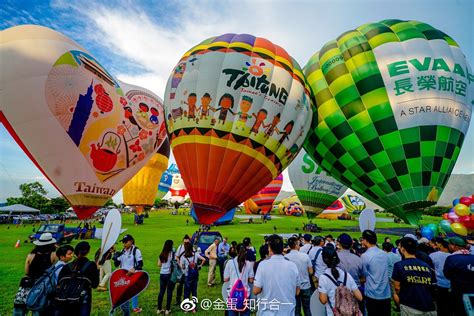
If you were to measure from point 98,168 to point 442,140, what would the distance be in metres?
13.8

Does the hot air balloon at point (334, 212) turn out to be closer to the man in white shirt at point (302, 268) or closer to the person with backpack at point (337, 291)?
the man in white shirt at point (302, 268)

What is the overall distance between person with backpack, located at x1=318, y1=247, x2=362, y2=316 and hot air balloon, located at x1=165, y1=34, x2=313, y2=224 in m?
5.15

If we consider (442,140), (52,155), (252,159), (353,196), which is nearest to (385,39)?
(442,140)

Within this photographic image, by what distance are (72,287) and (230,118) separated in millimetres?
5880

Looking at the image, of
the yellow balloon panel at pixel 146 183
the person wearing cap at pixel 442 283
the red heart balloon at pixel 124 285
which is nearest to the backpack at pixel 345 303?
the person wearing cap at pixel 442 283

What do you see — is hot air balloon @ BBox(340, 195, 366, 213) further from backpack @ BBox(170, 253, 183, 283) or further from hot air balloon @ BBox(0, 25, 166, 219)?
backpack @ BBox(170, 253, 183, 283)

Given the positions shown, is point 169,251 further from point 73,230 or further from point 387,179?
point 73,230

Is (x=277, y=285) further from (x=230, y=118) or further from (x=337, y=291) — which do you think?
(x=230, y=118)

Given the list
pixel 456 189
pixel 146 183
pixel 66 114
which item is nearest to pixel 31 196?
pixel 146 183

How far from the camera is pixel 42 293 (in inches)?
136

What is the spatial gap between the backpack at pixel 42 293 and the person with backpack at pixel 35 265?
1.53 feet

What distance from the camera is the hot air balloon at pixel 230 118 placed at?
8102 mm

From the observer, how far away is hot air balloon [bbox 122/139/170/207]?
87.7 ft

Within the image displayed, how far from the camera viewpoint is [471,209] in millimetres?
12195
